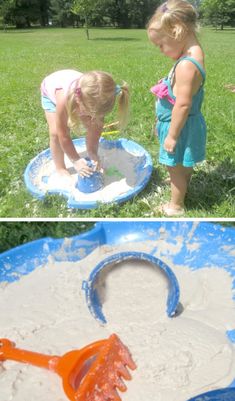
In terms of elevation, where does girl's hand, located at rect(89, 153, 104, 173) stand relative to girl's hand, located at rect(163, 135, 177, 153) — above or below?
below

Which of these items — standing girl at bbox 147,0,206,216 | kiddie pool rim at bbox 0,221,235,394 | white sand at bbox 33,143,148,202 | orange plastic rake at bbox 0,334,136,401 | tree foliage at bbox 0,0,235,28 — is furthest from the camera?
tree foliage at bbox 0,0,235,28

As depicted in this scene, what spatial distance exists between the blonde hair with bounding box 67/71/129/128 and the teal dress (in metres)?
0.17

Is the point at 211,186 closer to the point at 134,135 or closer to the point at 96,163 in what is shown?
the point at 96,163

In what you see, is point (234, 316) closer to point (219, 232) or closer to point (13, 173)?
point (219, 232)

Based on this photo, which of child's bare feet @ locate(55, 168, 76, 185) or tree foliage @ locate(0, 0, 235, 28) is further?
tree foliage @ locate(0, 0, 235, 28)

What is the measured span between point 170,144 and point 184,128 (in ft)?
0.19

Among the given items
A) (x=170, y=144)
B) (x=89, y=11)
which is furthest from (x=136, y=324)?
(x=89, y=11)

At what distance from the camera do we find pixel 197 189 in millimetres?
1474

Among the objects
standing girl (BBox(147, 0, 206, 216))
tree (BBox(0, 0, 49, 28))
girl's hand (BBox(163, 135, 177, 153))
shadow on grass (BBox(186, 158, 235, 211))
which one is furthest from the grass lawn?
tree (BBox(0, 0, 49, 28))

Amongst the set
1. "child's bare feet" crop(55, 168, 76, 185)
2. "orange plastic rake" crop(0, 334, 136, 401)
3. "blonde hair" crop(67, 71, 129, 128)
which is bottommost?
"orange plastic rake" crop(0, 334, 136, 401)

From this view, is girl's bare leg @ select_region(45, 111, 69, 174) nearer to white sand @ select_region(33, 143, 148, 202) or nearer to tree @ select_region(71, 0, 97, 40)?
white sand @ select_region(33, 143, 148, 202)

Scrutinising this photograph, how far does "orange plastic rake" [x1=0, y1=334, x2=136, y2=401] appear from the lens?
963 millimetres

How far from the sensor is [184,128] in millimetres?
1276

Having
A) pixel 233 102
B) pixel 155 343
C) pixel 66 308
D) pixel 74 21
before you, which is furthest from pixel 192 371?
pixel 74 21
